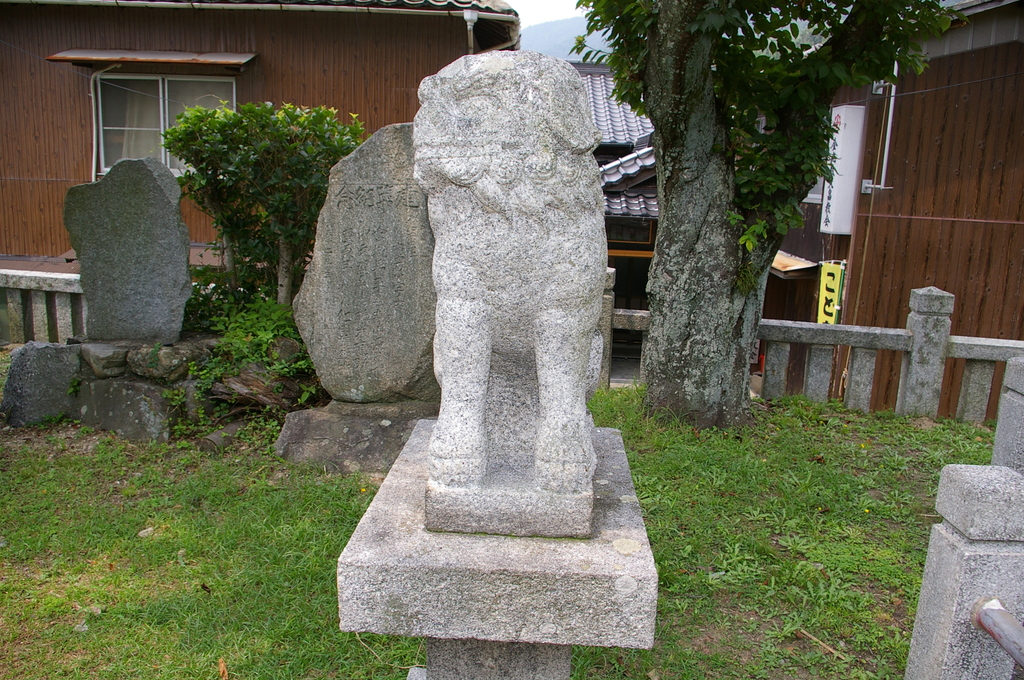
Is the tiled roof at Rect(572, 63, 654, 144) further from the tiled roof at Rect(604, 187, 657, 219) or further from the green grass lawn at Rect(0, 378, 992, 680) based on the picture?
the green grass lawn at Rect(0, 378, 992, 680)

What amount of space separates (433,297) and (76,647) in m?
2.55

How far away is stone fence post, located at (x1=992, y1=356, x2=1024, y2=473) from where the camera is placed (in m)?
3.19

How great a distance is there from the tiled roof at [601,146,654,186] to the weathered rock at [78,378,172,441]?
543 centimetres

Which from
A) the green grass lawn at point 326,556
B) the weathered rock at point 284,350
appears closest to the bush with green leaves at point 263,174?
the weathered rock at point 284,350

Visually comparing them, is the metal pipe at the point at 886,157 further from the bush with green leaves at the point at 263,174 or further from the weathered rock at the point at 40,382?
the weathered rock at the point at 40,382

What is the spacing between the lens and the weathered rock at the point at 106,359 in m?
4.93

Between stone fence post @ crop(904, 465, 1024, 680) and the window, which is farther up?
the window

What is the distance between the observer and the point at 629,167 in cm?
845

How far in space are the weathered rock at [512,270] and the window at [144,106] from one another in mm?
8192

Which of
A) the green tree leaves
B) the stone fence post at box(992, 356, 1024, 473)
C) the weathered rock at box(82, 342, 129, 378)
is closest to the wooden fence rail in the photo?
the green tree leaves

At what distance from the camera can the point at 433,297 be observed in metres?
4.54

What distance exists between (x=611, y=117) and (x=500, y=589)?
10803mm

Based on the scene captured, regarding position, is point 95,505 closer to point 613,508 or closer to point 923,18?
point 613,508

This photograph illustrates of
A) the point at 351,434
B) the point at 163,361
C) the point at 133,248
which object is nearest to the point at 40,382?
the point at 163,361
